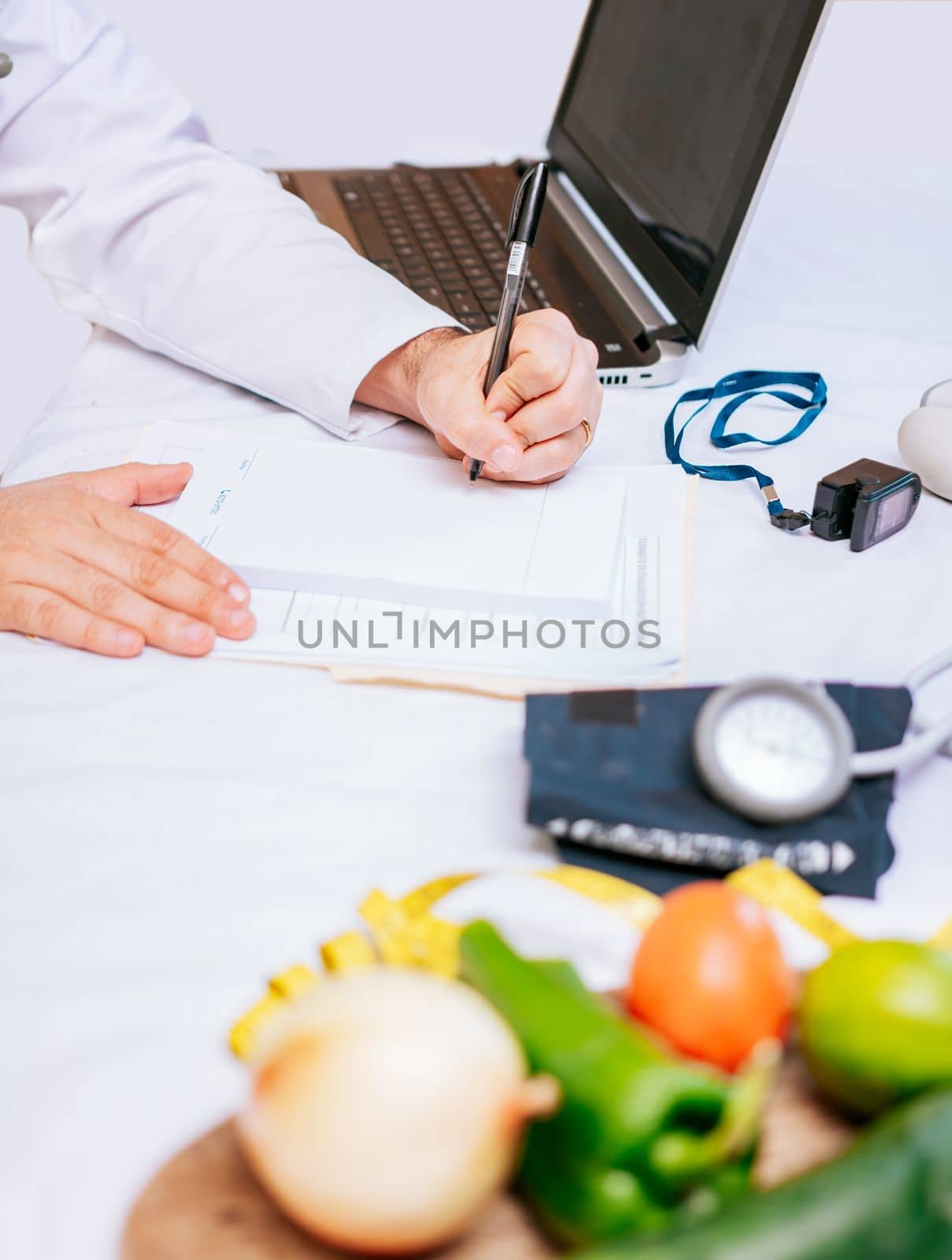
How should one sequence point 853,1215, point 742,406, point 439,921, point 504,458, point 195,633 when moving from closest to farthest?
point 853,1215 → point 439,921 → point 195,633 → point 504,458 → point 742,406

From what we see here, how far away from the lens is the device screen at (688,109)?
3.09 feet

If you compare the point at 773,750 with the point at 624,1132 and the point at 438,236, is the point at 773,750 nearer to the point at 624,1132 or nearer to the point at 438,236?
the point at 624,1132

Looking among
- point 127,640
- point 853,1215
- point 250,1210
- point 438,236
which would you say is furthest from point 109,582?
point 438,236

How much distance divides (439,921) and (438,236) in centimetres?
91

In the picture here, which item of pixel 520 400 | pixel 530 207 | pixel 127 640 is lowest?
pixel 127 640

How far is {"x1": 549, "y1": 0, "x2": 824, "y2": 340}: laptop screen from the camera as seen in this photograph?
3.08 feet

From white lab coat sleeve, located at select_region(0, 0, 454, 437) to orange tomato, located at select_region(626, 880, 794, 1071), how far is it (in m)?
0.66

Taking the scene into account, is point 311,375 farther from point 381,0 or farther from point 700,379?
point 381,0

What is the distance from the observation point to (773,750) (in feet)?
1.87

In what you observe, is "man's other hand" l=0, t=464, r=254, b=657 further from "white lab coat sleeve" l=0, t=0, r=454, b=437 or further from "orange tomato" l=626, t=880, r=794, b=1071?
"orange tomato" l=626, t=880, r=794, b=1071

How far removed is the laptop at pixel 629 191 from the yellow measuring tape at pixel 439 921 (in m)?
0.57

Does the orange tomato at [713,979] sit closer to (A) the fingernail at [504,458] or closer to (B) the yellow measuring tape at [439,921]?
(B) the yellow measuring tape at [439,921]

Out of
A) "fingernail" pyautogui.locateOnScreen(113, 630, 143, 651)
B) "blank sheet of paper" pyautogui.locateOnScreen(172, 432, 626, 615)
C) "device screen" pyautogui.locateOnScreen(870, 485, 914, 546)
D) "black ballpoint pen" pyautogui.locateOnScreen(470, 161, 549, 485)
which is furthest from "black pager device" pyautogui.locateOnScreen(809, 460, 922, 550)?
"fingernail" pyautogui.locateOnScreen(113, 630, 143, 651)

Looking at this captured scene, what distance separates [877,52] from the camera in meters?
1.75
